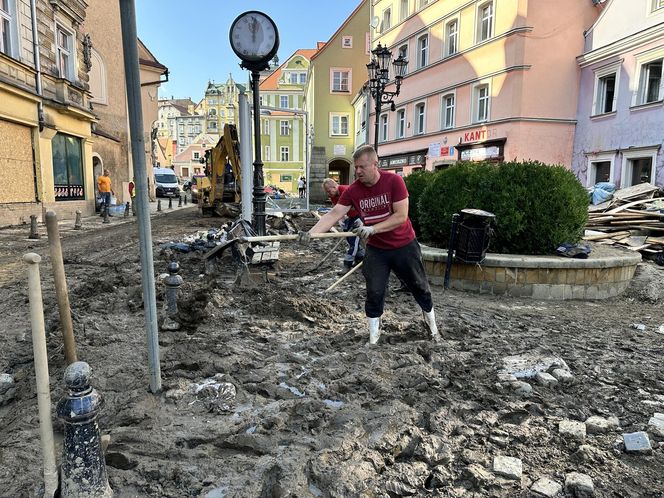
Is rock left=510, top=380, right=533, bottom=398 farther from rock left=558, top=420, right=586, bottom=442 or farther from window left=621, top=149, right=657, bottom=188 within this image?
window left=621, top=149, right=657, bottom=188

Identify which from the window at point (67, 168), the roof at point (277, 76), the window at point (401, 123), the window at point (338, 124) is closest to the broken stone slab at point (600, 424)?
the window at point (67, 168)

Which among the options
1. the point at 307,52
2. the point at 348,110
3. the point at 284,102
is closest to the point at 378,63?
the point at 348,110

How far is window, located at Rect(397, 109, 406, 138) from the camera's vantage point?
27.5 m

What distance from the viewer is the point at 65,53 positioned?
17.3 metres

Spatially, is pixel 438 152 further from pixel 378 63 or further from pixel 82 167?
pixel 82 167

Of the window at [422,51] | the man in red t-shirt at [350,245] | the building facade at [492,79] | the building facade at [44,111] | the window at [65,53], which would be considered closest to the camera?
the man in red t-shirt at [350,245]

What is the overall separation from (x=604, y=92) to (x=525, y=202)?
14863 millimetres

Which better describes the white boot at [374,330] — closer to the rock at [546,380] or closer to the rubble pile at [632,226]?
the rock at [546,380]

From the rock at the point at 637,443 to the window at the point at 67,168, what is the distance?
58.4ft

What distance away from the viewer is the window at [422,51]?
84.1 ft

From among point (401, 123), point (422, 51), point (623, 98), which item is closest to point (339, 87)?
point (401, 123)

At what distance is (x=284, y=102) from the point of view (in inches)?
2559

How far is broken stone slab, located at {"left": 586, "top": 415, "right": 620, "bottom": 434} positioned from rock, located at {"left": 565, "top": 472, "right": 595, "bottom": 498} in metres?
0.54

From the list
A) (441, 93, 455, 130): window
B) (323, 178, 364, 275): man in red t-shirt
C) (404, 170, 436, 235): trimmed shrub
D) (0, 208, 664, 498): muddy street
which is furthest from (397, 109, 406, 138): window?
(0, 208, 664, 498): muddy street
